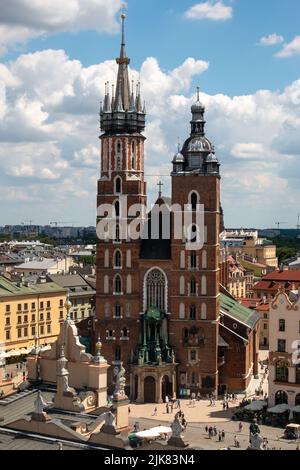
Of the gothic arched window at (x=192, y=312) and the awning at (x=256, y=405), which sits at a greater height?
the gothic arched window at (x=192, y=312)

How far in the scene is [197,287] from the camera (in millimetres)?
92750

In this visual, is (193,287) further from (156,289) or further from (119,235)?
(119,235)

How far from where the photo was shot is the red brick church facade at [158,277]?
91.9m

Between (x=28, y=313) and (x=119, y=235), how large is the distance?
31062 mm

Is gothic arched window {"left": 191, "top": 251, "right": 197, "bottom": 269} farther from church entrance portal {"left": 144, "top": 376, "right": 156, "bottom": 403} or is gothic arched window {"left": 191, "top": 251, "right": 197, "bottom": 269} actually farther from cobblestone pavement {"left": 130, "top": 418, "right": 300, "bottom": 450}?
cobblestone pavement {"left": 130, "top": 418, "right": 300, "bottom": 450}

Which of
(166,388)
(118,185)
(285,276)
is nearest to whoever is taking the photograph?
(166,388)

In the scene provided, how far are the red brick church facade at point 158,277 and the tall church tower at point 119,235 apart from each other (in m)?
0.12

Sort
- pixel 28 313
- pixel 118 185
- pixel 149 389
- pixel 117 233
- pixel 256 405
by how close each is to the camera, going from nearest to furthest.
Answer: pixel 256 405 < pixel 149 389 < pixel 117 233 < pixel 118 185 < pixel 28 313

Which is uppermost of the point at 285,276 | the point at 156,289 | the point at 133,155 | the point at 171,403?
the point at 133,155

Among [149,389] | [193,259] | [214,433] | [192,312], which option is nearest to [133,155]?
[193,259]

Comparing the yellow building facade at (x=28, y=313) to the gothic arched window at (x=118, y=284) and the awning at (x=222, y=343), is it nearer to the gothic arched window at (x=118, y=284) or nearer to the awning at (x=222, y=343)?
the gothic arched window at (x=118, y=284)

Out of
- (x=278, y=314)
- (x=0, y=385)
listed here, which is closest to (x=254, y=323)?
(x=278, y=314)

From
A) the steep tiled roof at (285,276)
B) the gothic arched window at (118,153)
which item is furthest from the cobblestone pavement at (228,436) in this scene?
the steep tiled roof at (285,276)
